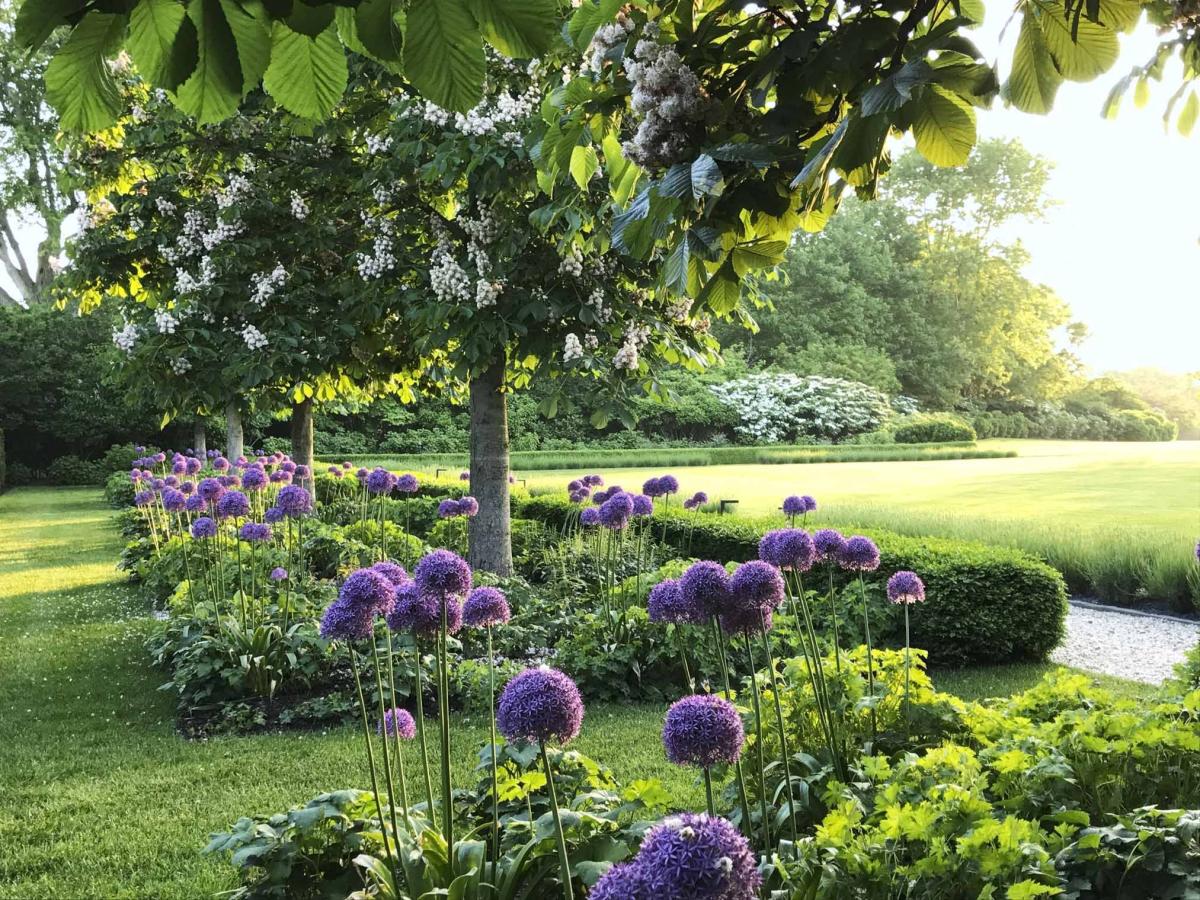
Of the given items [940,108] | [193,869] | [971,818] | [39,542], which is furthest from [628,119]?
[39,542]

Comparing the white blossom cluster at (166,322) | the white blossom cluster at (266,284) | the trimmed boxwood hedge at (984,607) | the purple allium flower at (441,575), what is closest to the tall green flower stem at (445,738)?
the purple allium flower at (441,575)

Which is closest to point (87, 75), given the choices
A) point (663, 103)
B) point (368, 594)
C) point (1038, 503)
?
point (663, 103)

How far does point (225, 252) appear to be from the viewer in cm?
699

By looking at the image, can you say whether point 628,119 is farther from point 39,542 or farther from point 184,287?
point 39,542

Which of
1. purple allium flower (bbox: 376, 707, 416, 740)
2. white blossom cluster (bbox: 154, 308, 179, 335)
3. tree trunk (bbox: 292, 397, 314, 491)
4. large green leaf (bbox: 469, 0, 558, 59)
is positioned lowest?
purple allium flower (bbox: 376, 707, 416, 740)

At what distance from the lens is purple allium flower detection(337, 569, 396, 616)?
221 centimetres

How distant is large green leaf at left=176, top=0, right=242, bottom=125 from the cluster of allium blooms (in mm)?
1059

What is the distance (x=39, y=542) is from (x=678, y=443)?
70.1 ft

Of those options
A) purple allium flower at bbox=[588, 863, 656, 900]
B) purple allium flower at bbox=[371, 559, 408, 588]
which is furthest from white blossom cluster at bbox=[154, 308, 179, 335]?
purple allium flower at bbox=[588, 863, 656, 900]

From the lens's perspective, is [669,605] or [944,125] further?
[669,605]

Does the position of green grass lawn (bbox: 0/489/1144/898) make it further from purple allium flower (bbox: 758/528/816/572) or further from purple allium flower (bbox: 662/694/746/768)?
purple allium flower (bbox: 662/694/746/768)

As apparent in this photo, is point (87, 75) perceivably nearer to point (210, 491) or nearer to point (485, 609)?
point (485, 609)

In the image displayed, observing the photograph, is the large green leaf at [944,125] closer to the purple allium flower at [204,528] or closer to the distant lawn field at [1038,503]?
the purple allium flower at [204,528]

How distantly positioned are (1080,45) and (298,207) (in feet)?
22.2
